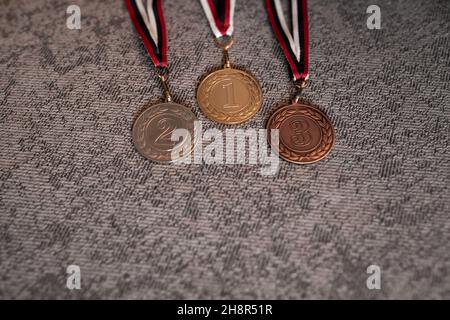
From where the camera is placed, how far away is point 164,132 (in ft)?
2.94

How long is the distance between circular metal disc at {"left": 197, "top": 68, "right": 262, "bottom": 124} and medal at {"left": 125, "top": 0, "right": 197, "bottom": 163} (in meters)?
0.05

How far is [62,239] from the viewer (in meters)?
0.83

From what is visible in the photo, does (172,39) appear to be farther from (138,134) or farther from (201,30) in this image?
(138,134)

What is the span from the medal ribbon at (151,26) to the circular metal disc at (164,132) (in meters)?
0.14

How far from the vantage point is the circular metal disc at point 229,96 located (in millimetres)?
916

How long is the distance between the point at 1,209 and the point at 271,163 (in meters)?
0.63

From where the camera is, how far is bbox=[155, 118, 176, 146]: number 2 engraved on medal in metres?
0.89

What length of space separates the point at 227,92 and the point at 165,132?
0.61 feet

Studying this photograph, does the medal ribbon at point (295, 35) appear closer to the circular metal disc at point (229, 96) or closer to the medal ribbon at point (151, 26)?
the circular metal disc at point (229, 96)

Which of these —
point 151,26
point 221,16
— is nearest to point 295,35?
point 221,16

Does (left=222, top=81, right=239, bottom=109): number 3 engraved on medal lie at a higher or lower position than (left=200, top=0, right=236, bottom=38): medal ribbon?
lower

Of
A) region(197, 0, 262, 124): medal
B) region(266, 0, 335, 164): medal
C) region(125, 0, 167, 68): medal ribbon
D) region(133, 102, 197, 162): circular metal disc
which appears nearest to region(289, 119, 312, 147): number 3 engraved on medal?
region(266, 0, 335, 164): medal

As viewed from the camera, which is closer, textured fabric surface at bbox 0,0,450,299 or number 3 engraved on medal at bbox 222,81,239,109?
textured fabric surface at bbox 0,0,450,299

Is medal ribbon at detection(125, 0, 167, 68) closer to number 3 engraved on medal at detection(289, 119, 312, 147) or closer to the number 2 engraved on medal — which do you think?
the number 2 engraved on medal
